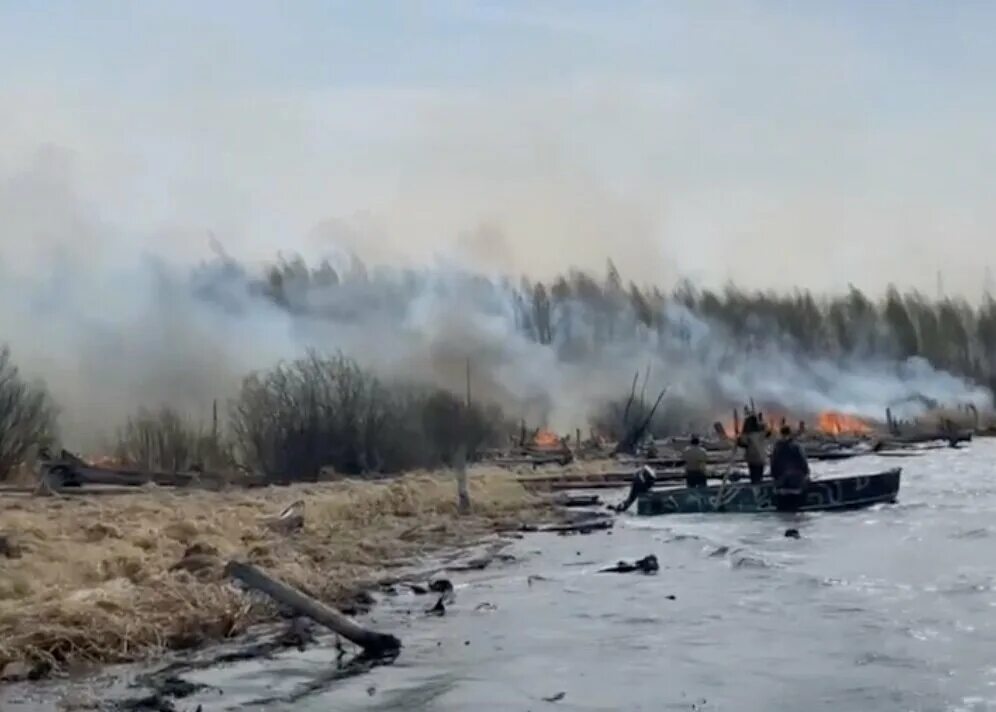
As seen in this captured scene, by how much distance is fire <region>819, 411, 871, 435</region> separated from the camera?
90.8 m

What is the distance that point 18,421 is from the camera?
5475 centimetres

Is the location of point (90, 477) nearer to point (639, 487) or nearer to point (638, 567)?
point (639, 487)

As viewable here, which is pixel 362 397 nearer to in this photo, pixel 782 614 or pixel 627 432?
pixel 627 432

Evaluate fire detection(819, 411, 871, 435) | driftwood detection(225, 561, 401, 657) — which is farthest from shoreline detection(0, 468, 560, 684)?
fire detection(819, 411, 871, 435)

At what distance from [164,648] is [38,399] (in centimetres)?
4333

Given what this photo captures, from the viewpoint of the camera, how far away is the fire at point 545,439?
80200 mm

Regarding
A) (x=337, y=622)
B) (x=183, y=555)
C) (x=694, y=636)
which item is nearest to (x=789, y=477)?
(x=183, y=555)

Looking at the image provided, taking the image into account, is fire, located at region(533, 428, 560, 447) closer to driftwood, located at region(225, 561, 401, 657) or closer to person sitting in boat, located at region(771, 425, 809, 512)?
person sitting in boat, located at region(771, 425, 809, 512)

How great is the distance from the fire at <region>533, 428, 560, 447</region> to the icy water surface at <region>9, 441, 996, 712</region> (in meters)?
49.4

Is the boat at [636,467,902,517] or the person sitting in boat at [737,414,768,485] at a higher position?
the person sitting in boat at [737,414,768,485]

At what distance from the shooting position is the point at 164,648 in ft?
53.6

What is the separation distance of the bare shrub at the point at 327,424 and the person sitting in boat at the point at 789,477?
2413cm

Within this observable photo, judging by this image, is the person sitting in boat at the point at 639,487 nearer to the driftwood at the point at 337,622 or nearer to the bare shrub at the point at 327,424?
the bare shrub at the point at 327,424

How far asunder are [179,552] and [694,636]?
32.0 ft
